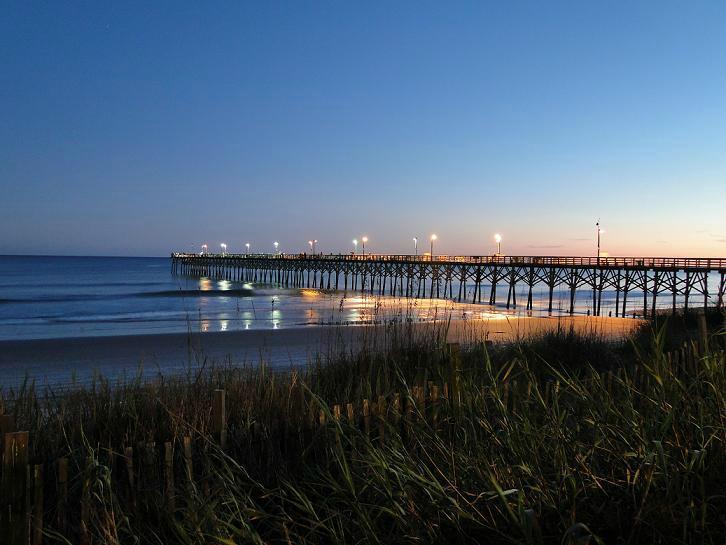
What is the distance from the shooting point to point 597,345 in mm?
10734

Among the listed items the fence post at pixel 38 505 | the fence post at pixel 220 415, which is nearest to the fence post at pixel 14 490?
the fence post at pixel 38 505

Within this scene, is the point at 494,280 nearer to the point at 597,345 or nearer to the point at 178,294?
the point at 178,294

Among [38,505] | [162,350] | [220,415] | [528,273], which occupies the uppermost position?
[220,415]

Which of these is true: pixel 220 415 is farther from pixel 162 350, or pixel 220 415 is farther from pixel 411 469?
pixel 162 350

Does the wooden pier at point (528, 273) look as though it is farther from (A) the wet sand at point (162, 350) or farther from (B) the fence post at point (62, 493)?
(B) the fence post at point (62, 493)

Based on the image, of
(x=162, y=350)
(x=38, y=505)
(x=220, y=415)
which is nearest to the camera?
(x=38, y=505)

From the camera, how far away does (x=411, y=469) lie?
3203 millimetres

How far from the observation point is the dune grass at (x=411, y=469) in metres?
2.79

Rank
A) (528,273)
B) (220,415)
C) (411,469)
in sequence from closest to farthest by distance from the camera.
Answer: (411,469) → (220,415) → (528,273)

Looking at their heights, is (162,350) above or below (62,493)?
below

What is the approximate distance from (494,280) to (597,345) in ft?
120

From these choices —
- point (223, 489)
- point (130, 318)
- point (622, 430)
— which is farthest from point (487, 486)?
point (130, 318)

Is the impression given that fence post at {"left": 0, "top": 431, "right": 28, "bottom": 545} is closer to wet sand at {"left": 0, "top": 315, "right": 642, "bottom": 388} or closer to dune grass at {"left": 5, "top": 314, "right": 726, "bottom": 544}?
dune grass at {"left": 5, "top": 314, "right": 726, "bottom": 544}

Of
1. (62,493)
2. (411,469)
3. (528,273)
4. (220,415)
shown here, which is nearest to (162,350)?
(220,415)
